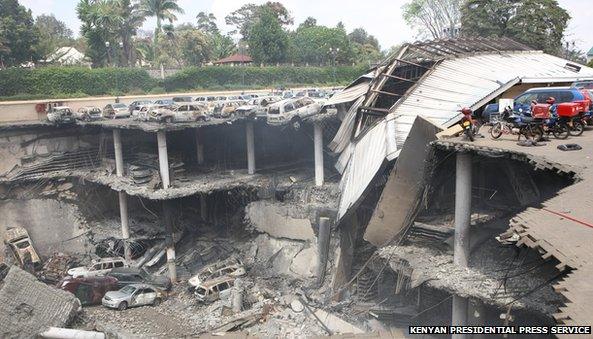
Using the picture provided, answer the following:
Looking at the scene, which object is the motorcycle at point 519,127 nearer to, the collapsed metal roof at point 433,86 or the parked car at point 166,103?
the collapsed metal roof at point 433,86

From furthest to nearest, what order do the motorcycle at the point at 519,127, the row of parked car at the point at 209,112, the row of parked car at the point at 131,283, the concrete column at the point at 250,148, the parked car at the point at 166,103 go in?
the parked car at the point at 166,103 < the concrete column at the point at 250,148 < the row of parked car at the point at 209,112 < the row of parked car at the point at 131,283 < the motorcycle at the point at 519,127

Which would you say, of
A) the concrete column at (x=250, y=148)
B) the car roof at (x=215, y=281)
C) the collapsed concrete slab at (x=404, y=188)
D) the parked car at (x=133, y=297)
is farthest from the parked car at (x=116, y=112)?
the collapsed concrete slab at (x=404, y=188)

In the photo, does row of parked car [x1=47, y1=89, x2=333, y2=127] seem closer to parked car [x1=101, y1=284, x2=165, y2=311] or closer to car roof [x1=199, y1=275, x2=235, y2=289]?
car roof [x1=199, y1=275, x2=235, y2=289]

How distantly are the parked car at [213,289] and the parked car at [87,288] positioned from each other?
4901mm

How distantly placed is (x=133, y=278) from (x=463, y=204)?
1793 centimetres


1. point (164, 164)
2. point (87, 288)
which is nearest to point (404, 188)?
point (164, 164)

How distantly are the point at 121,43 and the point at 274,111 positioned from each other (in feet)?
114

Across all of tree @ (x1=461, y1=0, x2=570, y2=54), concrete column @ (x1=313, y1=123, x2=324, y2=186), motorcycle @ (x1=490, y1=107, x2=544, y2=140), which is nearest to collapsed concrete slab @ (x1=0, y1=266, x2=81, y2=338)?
concrete column @ (x1=313, y1=123, x2=324, y2=186)

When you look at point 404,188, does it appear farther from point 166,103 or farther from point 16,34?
point 16,34

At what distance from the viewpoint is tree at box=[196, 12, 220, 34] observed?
101 meters

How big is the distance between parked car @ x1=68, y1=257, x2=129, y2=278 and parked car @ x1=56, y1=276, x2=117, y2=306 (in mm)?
751

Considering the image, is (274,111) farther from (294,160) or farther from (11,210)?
(11,210)

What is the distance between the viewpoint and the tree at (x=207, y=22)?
330 ft

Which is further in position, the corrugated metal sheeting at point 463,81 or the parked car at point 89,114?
the parked car at point 89,114
